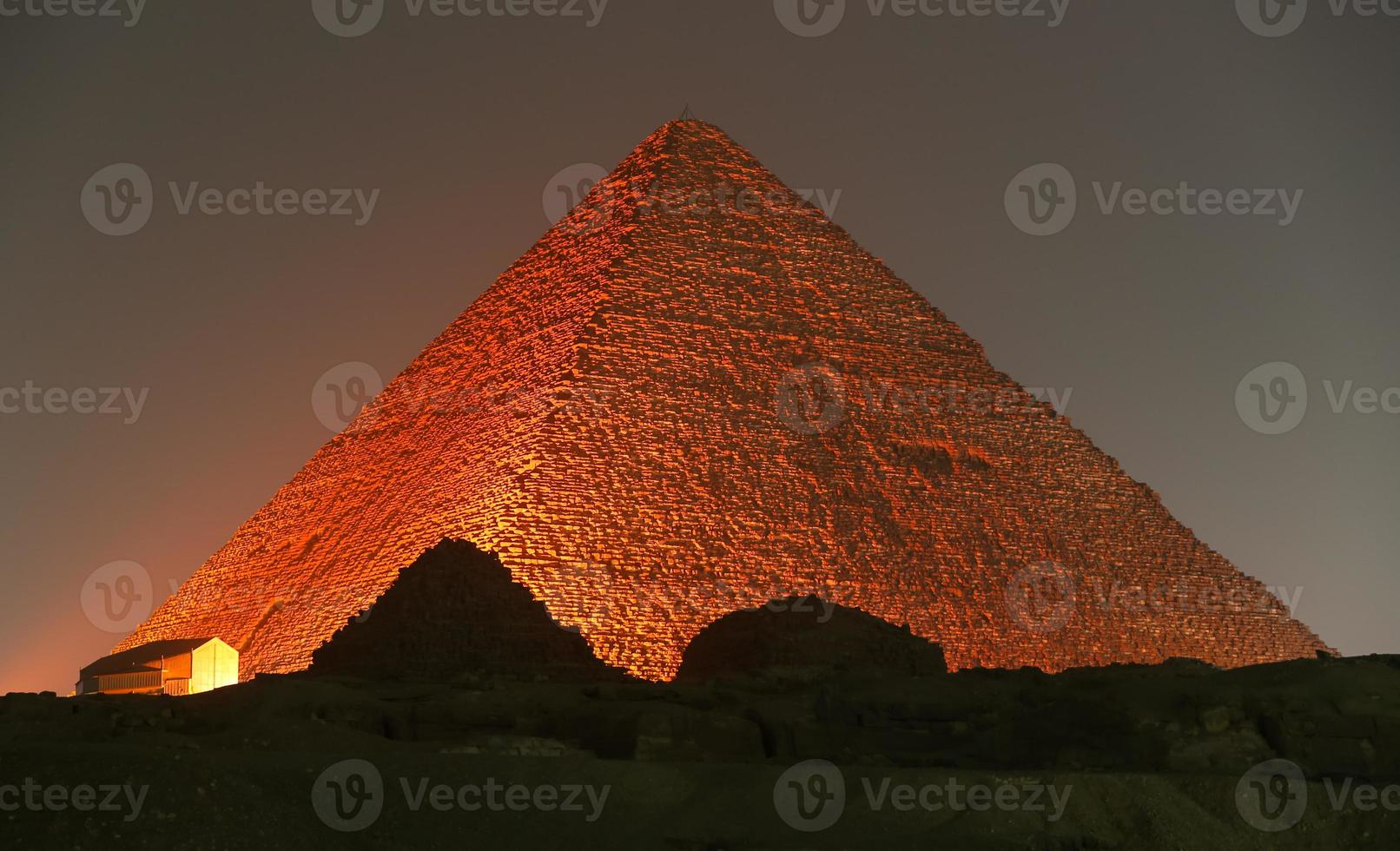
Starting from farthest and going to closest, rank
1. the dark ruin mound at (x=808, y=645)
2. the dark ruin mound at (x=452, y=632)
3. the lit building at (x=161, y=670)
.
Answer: the lit building at (x=161, y=670) → the dark ruin mound at (x=452, y=632) → the dark ruin mound at (x=808, y=645)

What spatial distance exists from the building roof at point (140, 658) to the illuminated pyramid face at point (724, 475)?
269cm

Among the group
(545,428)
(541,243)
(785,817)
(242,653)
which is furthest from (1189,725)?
(541,243)

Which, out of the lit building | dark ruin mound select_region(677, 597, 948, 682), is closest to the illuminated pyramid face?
the lit building

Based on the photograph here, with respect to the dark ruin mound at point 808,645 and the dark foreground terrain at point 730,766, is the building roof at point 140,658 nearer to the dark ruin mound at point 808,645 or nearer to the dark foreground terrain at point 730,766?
the dark ruin mound at point 808,645

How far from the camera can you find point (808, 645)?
27375 millimetres

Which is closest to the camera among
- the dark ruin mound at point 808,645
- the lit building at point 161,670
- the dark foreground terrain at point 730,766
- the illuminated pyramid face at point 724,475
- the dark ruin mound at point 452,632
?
the dark foreground terrain at point 730,766

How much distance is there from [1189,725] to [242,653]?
1350 inches

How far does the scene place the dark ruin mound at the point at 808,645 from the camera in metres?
27.1

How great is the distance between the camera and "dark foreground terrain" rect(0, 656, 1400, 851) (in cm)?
1229

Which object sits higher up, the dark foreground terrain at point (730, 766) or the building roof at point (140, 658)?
the building roof at point (140, 658)

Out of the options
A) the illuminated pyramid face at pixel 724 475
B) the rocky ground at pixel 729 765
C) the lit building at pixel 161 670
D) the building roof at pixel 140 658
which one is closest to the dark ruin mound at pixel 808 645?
the rocky ground at pixel 729 765

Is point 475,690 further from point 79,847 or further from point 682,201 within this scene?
point 682,201

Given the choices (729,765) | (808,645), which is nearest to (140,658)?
(808,645)

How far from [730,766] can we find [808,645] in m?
12.6
